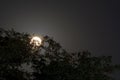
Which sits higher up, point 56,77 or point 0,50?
point 0,50

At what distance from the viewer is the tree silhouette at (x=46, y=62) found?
2.23m

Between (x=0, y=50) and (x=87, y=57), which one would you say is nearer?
(x=0, y=50)

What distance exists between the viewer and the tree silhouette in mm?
2232

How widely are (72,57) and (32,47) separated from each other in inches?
14.8

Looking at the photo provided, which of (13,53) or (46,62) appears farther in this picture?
(46,62)

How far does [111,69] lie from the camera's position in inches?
95.3

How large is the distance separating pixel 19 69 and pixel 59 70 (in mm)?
361

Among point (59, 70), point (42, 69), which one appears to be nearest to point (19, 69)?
point (42, 69)

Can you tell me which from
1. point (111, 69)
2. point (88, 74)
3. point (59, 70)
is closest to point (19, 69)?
point (59, 70)

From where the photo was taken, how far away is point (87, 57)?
242 centimetres

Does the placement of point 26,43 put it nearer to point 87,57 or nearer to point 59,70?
point 59,70

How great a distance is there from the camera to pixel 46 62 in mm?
2400

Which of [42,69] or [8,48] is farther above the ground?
[8,48]

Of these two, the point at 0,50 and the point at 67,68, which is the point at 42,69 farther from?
the point at 0,50
